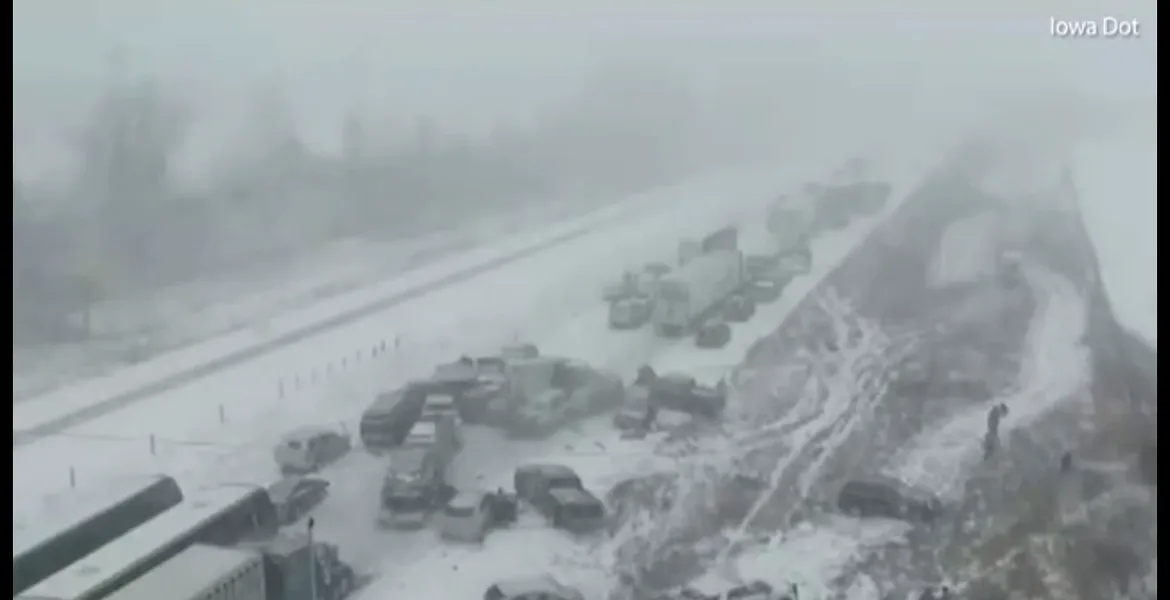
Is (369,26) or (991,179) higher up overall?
(369,26)

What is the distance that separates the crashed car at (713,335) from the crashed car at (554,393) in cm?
15

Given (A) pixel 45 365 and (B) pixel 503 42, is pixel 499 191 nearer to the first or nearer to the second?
(B) pixel 503 42

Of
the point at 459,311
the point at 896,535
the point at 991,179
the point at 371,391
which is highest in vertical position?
the point at 991,179

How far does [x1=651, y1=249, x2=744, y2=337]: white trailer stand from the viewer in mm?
1803

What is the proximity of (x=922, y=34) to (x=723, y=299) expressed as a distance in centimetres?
54

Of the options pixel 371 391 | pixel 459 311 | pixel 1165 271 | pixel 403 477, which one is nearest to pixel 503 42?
pixel 459 311

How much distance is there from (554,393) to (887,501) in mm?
552

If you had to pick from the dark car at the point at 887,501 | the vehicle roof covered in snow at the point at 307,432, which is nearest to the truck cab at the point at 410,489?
the vehicle roof covered in snow at the point at 307,432

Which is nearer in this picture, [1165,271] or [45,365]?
[45,365]

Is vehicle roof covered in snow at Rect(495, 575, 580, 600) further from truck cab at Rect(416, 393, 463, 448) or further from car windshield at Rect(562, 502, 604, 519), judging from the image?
truck cab at Rect(416, 393, 463, 448)

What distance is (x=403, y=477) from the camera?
1.73 m

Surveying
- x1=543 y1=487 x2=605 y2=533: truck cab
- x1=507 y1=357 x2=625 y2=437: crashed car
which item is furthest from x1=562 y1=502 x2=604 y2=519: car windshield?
x1=507 y1=357 x2=625 y2=437: crashed car

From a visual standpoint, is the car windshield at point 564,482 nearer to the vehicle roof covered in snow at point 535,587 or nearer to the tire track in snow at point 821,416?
the vehicle roof covered in snow at point 535,587

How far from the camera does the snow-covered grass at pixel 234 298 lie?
174 cm
